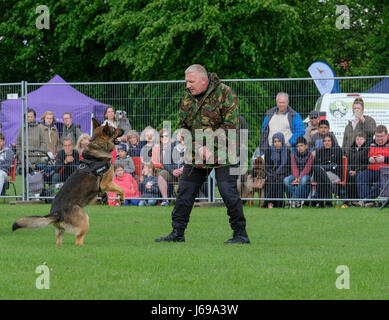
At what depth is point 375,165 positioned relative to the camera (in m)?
15.0

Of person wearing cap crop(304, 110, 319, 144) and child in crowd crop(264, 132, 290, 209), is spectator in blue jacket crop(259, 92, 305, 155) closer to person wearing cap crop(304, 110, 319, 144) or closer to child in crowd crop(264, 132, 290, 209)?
child in crowd crop(264, 132, 290, 209)

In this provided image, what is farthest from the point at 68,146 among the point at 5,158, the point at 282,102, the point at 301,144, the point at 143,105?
the point at 301,144

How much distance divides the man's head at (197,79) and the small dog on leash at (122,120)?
667 cm

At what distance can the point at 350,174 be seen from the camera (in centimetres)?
1518

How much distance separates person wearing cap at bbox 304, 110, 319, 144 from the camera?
50.2ft

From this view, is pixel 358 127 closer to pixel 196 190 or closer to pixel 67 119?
pixel 67 119

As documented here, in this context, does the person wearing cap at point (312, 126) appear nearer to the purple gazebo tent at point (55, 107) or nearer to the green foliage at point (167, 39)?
the purple gazebo tent at point (55, 107)

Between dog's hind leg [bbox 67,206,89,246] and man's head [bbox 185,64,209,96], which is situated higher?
man's head [bbox 185,64,209,96]

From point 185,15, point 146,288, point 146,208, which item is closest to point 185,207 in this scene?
point 146,288

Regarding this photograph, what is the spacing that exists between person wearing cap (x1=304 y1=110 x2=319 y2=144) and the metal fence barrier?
0.12m

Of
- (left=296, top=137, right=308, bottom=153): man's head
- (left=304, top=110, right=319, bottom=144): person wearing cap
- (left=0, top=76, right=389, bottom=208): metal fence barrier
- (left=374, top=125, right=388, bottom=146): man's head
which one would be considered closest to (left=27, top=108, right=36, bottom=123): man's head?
(left=0, top=76, right=389, bottom=208): metal fence barrier

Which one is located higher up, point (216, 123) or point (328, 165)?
point (216, 123)

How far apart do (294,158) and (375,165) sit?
156 centimetres

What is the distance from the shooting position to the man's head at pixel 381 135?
14.9m
